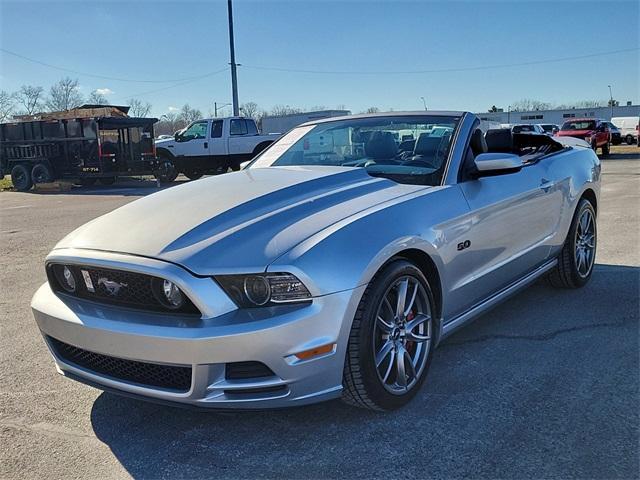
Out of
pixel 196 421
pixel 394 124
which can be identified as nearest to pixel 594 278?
pixel 394 124

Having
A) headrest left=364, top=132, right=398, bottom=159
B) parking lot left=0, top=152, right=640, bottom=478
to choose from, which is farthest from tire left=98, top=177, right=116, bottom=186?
headrest left=364, top=132, right=398, bottom=159

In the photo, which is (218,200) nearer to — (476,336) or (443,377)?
(443,377)

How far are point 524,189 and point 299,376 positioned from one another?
7.87 feet

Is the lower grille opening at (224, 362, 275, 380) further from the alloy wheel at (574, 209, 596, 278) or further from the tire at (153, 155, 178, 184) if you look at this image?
the tire at (153, 155, 178, 184)

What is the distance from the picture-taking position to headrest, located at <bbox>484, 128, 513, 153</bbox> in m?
4.77

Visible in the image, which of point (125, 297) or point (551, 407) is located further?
point (551, 407)

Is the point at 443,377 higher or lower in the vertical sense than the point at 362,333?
lower

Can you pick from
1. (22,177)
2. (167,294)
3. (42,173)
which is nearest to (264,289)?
(167,294)

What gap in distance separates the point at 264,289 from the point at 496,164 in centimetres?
178

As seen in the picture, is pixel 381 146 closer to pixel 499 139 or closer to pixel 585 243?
pixel 499 139

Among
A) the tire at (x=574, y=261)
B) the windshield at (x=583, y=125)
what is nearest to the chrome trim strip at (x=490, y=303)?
the tire at (x=574, y=261)

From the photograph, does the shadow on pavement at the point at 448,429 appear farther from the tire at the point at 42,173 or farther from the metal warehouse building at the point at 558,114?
the metal warehouse building at the point at 558,114

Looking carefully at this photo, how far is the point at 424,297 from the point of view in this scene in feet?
10.1

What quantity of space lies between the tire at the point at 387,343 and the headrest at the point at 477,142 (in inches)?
49.5
